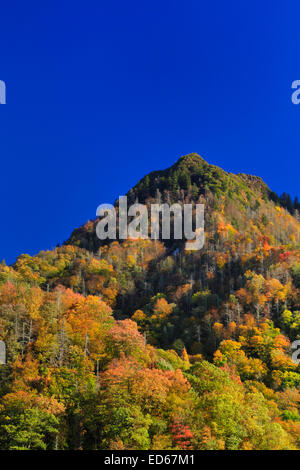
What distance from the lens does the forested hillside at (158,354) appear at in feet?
110

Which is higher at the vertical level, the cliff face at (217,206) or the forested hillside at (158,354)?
the cliff face at (217,206)

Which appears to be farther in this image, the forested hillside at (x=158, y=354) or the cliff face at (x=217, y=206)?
the cliff face at (x=217, y=206)

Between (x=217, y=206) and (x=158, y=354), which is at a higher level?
(x=217, y=206)

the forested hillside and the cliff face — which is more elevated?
the cliff face

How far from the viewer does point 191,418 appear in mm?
33625

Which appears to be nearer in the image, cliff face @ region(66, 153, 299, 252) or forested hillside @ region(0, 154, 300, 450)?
forested hillside @ region(0, 154, 300, 450)

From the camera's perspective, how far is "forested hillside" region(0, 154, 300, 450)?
33625 mm

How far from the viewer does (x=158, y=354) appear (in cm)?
5347

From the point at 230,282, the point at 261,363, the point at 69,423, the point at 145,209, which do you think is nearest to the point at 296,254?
the point at 230,282

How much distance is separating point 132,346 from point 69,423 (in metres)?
12.6
